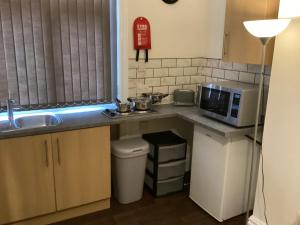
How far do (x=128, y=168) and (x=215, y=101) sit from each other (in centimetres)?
99

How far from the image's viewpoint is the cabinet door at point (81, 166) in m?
2.24

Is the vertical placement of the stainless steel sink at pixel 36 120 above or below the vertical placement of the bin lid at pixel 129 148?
above

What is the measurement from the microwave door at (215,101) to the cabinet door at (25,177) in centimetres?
137

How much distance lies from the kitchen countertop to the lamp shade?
2.51 ft

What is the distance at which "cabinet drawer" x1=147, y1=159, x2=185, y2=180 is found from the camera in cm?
274

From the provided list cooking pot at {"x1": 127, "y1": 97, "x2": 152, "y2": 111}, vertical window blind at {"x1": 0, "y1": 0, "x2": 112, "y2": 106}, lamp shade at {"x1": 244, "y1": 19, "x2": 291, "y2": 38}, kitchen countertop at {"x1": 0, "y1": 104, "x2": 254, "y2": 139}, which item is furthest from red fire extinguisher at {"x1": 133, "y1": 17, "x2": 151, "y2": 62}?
lamp shade at {"x1": 244, "y1": 19, "x2": 291, "y2": 38}

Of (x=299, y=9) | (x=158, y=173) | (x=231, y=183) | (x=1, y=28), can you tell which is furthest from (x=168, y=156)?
(x=1, y=28)

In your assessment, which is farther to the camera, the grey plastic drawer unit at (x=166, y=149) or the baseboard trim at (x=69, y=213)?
the grey plastic drawer unit at (x=166, y=149)

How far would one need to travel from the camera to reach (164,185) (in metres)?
2.79

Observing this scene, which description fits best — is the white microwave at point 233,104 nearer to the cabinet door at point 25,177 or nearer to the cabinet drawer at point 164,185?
the cabinet drawer at point 164,185

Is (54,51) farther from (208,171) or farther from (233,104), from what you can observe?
(208,171)

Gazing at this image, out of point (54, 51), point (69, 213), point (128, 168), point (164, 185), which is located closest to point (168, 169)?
point (164, 185)

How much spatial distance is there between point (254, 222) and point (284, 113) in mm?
947

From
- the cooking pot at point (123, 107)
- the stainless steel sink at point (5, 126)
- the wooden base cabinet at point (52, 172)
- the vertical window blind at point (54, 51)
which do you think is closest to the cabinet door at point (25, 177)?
the wooden base cabinet at point (52, 172)
